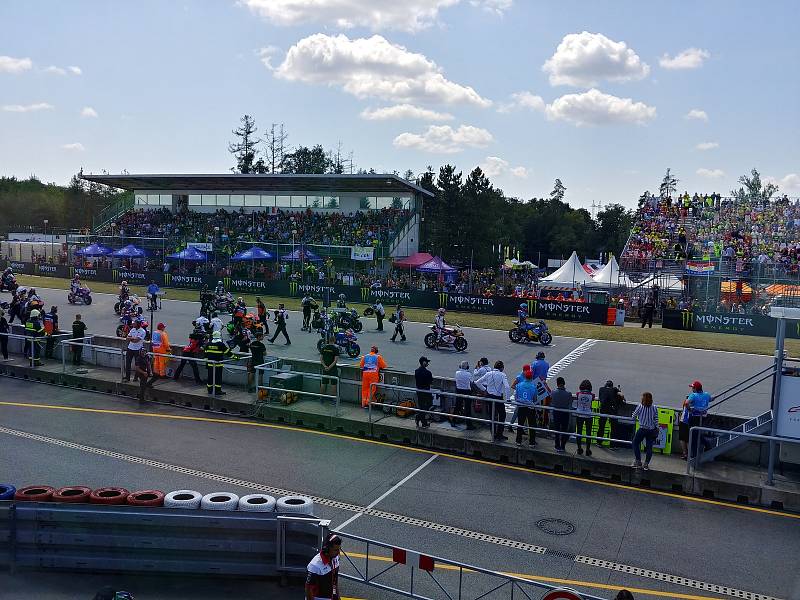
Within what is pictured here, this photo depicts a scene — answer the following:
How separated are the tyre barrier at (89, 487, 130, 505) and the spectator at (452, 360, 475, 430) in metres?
7.72

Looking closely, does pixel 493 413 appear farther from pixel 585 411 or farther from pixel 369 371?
pixel 369 371

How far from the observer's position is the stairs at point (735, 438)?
12.5 metres

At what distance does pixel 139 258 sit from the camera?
55.8 m

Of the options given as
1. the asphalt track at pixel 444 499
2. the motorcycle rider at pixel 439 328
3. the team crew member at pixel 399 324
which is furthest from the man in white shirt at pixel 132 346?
the motorcycle rider at pixel 439 328

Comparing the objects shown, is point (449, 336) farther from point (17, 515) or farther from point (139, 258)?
point (139, 258)

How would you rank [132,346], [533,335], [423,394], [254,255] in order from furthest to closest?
[254,255] → [533,335] → [132,346] → [423,394]

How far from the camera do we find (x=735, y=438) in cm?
1254

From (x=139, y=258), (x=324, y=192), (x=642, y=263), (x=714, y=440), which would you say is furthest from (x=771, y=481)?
(x=139, y=258)

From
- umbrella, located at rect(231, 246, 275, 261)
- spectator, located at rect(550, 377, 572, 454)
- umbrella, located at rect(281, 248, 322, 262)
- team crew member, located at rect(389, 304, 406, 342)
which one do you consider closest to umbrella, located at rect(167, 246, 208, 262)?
umbrella, located at rect(231, 246, 275, 261)

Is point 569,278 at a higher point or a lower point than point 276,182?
lower

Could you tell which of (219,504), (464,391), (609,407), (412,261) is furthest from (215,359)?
(412,261)

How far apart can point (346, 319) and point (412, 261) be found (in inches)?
880

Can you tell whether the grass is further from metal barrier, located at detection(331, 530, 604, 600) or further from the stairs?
metal barrier, located at detection(331, 530, 604, 600)

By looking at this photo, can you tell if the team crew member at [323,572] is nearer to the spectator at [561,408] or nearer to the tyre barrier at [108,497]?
the tyre barrier at [108,497]
